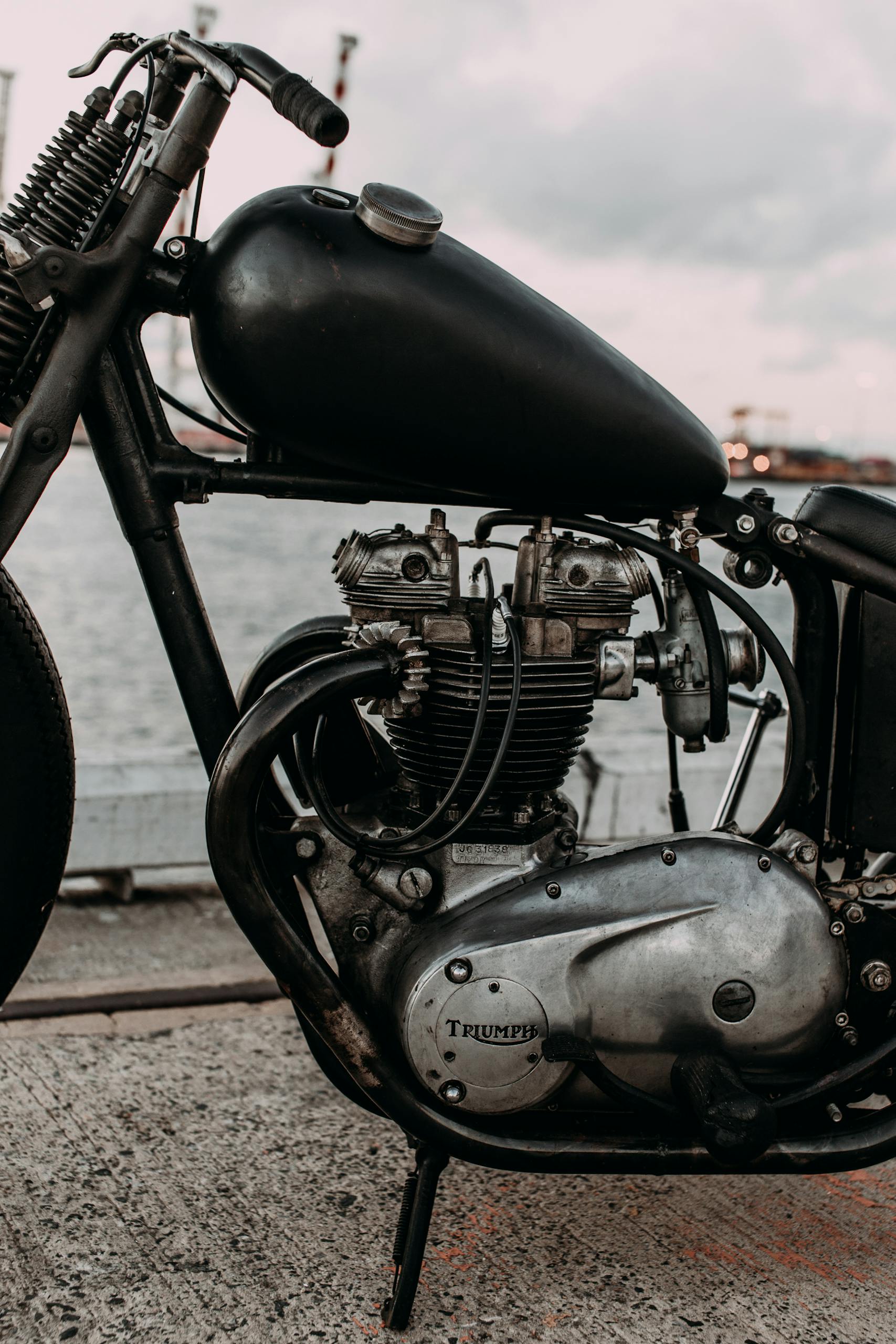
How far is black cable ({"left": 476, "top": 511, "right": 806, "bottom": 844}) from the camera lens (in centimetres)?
179

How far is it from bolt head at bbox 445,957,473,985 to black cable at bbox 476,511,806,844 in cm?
52

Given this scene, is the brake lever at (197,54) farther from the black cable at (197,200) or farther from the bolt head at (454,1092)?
the bolt head at (454,1092)

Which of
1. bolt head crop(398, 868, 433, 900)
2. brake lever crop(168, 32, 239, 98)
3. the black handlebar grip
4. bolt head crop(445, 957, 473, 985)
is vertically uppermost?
brake lever crop(168, 32, 239, 98)

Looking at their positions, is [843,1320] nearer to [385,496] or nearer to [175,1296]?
[175,1296]

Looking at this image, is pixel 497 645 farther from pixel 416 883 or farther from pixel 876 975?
pixel 876 975

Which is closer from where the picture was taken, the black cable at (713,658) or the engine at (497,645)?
the engine at (497,645)

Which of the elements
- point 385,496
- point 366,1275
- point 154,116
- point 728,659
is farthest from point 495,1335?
point 154,116

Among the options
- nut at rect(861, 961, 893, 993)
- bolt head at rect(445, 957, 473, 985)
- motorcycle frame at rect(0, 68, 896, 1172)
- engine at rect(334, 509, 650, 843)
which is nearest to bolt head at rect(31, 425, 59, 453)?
motorcycle frame at rect(0, 68, 896, 1172)

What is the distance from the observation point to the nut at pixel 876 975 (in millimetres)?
1862

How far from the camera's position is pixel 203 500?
69.2 inches

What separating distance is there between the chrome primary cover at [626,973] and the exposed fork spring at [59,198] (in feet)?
3.38

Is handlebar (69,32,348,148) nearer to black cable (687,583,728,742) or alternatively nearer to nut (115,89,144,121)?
nut (115,89,144,121)

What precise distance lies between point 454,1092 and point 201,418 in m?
1.16

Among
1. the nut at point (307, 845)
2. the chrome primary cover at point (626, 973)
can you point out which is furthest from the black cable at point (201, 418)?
the chrome primary cover at point (626, 973)
